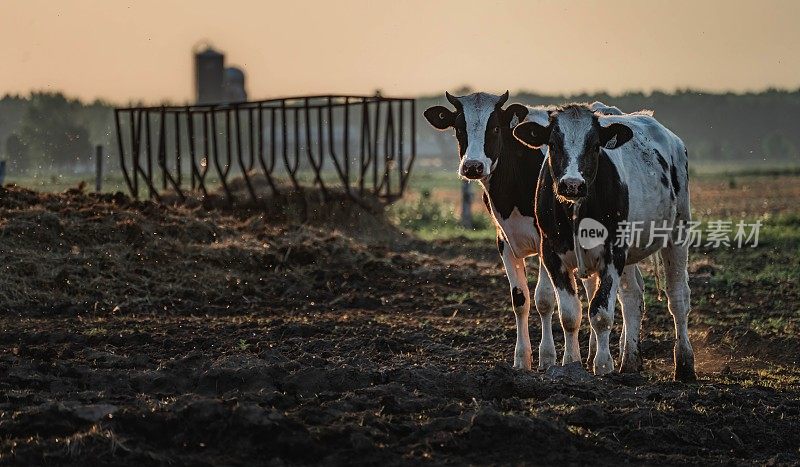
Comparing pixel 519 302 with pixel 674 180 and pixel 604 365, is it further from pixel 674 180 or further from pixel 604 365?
pixel 674 180

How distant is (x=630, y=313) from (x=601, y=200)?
1.66 metres

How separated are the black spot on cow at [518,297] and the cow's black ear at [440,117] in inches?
58.1

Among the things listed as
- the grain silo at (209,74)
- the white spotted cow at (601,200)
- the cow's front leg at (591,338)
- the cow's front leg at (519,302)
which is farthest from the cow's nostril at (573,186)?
the grain silo at (209,74)

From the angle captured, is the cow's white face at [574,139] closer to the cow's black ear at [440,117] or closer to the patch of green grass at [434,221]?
the cow's black ear at [440,117]

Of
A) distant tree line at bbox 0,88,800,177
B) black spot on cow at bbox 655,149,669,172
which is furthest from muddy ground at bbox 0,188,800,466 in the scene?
distant tree line at bbox 0,88,800,177

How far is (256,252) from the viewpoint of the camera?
52.5 feet

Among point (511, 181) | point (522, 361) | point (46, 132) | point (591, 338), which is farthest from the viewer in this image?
point (46, 132)

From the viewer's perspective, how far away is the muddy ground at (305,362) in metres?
6.86

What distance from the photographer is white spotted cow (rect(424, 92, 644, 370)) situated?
33.1 feet

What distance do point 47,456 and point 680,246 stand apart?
19.1ft

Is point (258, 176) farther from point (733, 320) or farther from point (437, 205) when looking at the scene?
point (733, 320)

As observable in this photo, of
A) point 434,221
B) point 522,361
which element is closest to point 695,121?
point 434,221

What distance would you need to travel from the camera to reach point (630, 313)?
34.4 ft

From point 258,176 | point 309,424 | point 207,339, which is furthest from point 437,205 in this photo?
point 309,424
